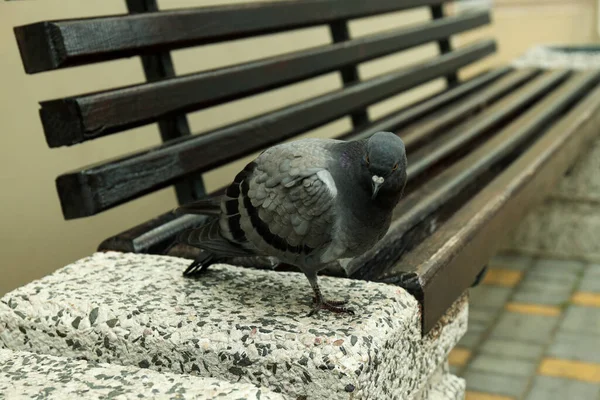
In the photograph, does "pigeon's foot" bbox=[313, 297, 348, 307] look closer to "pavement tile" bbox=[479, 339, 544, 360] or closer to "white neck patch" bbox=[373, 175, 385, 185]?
"white neck patch" bbox=[373, 175, 385, 185]

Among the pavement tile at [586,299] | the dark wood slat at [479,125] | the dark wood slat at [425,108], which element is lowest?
the pavement tile at [586,299]

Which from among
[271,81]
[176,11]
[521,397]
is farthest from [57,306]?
[521,397]

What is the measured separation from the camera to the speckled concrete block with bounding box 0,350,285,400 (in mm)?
1378

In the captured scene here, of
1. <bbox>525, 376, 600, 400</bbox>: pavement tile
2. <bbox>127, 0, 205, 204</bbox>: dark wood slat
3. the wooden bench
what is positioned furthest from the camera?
<bbox>525, 376, 600, 400</bbox>: pavement tile

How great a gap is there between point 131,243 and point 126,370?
1.70 ft

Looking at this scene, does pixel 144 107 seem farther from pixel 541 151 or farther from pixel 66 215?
pixel 541 151

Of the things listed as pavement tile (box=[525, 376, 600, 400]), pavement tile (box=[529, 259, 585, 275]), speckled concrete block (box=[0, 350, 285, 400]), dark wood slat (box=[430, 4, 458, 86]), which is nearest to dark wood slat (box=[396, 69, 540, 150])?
dark wood slat (box=[430, 4, 458, 86])

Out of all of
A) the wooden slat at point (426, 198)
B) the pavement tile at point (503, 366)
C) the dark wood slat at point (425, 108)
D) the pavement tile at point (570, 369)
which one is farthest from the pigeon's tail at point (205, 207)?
the pavement tile at point (570, 369)

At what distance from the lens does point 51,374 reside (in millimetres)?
1511

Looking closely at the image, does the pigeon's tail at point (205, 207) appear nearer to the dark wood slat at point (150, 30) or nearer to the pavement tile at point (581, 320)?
the dark wood slat at point (150, 30)

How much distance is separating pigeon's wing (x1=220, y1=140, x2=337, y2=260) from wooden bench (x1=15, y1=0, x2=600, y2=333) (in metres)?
0.33

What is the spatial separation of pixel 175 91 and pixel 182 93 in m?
0.03

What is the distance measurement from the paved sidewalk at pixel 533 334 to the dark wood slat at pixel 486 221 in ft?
2.13

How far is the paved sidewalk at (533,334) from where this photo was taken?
8.85 ft
